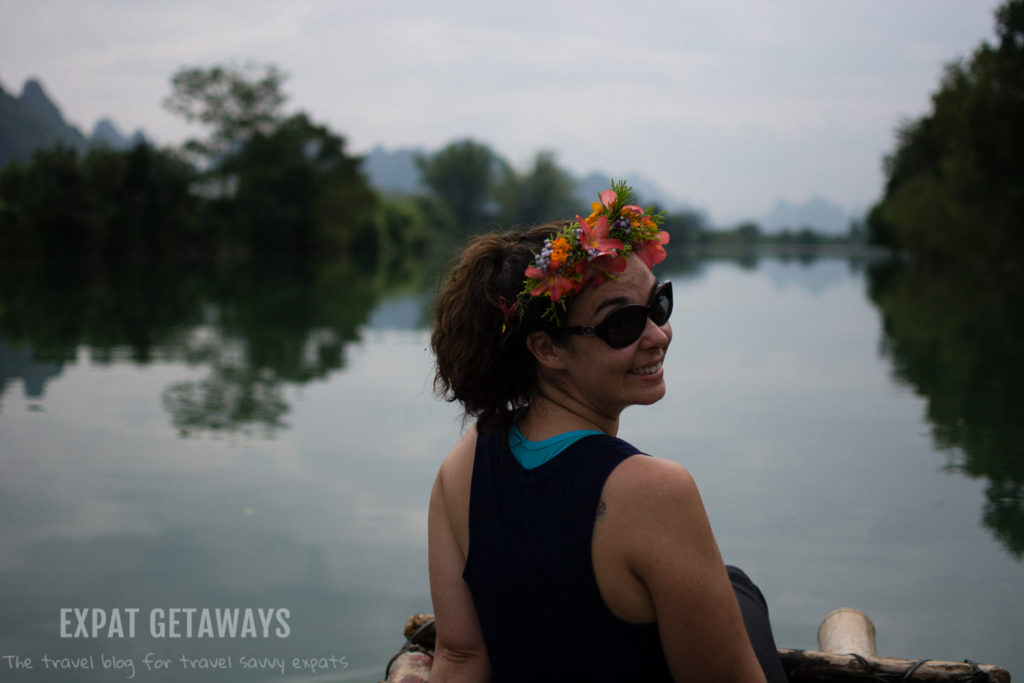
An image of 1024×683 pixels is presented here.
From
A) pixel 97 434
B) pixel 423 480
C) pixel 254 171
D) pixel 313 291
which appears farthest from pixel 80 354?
pixel 254 171

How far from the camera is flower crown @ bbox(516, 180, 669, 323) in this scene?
6.23 ft

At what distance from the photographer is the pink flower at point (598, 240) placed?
1.91 m

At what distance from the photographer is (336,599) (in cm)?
395

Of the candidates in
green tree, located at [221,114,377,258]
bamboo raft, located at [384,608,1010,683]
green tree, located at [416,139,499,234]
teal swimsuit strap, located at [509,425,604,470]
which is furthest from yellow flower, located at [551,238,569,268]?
green tree, located at [416,139,499,234]

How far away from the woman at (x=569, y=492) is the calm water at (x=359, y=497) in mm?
1535

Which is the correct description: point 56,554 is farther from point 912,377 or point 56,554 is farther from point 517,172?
point 517,172

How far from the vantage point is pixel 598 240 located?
1.93m

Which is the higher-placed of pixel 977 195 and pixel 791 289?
pixel 977 195

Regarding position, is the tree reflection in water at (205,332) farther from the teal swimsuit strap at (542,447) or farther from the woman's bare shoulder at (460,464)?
the teal swimsuit strap at (542,447)

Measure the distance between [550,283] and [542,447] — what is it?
1.16 feet

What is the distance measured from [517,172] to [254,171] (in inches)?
2563

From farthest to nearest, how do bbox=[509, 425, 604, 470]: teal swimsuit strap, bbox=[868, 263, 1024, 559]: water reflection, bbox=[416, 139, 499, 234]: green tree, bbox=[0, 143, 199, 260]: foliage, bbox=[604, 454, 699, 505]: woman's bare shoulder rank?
bbox=[416, 139, 499, 234]: green tree → bbox=[0, 143, 199, 260]: foliage → bbox=[868, 263, 1024, 559]: water reflection → bbox=[509, 425, 604, 470]: teal swimsuit strap → bbox=[604, 454, 699, 505]: woman's bare shoulder

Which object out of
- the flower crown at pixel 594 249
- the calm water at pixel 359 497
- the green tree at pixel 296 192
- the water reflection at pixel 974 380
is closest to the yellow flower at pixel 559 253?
the flower crown at pixel 594 249

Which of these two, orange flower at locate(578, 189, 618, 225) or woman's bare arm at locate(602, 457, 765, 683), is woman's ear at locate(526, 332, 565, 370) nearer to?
orange flower at locate(578, 189, 618, 225)
